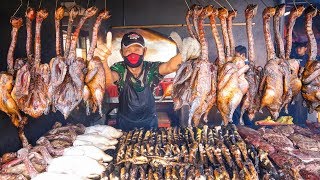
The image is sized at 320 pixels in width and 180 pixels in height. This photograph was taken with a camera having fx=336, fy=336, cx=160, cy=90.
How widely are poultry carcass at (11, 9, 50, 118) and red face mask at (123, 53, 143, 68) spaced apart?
2.83 metres

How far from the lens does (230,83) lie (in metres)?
3.90

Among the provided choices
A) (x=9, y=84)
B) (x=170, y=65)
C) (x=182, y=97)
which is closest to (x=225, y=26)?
(x=182, y=97)

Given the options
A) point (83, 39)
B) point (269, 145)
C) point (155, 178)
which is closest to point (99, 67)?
point (155, 178)

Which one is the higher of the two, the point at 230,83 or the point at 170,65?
the point at 170,65

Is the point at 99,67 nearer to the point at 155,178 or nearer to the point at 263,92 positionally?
the point at 155,178

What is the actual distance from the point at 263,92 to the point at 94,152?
221cm

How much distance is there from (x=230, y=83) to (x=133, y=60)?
10.6ft

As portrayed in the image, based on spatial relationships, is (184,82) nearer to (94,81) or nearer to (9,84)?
(94,81)

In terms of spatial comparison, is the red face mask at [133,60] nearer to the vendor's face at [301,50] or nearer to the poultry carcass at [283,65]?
the poultry carcass at [283,65]

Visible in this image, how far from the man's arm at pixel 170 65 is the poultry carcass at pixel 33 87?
293cm

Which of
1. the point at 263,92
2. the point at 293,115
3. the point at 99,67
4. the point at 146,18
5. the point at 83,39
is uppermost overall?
the point at 146,18

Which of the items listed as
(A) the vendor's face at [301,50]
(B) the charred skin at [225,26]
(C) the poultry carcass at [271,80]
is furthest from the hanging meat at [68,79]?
(A) the vendor's face at [301,50]

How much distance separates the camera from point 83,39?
26.6ft

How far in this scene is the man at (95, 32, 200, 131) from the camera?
6707 mm
